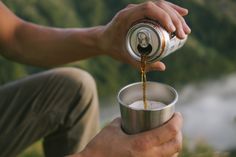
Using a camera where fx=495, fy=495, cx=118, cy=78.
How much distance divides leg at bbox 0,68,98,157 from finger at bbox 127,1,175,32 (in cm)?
56

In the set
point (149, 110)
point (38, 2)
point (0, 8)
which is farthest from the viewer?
point (38, 2)

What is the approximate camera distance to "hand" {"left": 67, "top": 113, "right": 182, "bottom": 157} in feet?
2.82

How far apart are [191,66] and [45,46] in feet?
9.81

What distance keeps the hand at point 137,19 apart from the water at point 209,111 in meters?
1.74

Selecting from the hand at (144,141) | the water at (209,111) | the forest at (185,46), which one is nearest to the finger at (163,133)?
the hand at (144,141)

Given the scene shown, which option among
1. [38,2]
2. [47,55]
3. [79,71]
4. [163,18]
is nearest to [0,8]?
[47,55]

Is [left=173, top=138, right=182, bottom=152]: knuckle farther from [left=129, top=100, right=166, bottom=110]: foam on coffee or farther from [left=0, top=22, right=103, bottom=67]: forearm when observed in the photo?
[left=0, top=22, right=103, bottom=67]: forearm

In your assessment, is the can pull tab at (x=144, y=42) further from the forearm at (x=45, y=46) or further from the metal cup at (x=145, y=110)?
the forearm at (x=45, y=46)

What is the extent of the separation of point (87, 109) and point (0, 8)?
39 centimetres

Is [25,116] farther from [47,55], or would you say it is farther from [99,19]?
[99,19]

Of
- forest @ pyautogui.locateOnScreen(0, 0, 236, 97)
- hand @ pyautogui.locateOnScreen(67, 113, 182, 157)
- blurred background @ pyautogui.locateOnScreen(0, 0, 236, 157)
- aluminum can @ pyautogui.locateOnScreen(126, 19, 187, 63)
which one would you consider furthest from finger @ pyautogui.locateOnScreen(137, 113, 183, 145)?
forest @ pyautogui.locateOnScreen(0, 0, 236, 97)

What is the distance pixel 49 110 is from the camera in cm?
145

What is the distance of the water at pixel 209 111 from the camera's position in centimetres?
313

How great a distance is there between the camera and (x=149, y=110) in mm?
841
